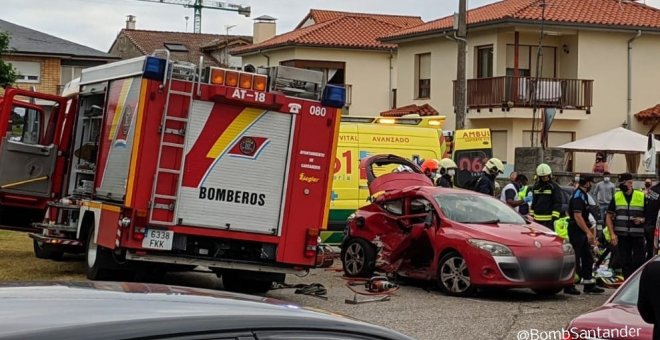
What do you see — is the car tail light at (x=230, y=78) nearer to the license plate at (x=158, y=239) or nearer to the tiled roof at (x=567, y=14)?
the license plate at (x=158, y=239)

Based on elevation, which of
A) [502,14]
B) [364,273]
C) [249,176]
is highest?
[502,14]

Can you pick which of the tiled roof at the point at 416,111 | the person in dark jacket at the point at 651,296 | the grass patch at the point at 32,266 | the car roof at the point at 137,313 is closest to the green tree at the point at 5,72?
the grass patch at the point at 32,266

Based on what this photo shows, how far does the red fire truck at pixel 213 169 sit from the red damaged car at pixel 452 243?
2.11m

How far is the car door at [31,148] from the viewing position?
15.9 m

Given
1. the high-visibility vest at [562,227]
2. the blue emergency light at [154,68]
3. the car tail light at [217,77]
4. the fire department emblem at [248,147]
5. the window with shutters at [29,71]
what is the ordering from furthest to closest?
the window with shutters at [29,71], the high-visibility vest at [562,227], the fire department emblem at [248,147], the car tail light at [217,77], the blue emergency light at [154,68]

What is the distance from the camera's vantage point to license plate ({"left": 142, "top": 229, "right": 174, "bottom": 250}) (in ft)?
39.2

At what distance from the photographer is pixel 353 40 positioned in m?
49.1

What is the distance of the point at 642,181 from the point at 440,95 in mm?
16758

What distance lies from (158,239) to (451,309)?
11.8 ft

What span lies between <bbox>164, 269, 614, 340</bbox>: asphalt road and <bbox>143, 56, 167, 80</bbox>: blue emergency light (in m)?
3.03

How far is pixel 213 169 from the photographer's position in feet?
40.0

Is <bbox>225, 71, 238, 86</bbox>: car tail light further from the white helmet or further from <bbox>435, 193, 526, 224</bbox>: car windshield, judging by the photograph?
the white helmet

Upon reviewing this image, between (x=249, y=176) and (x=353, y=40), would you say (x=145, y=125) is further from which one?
(x=353, y=40)

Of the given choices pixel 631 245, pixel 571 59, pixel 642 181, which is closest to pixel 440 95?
pixel 571 59
